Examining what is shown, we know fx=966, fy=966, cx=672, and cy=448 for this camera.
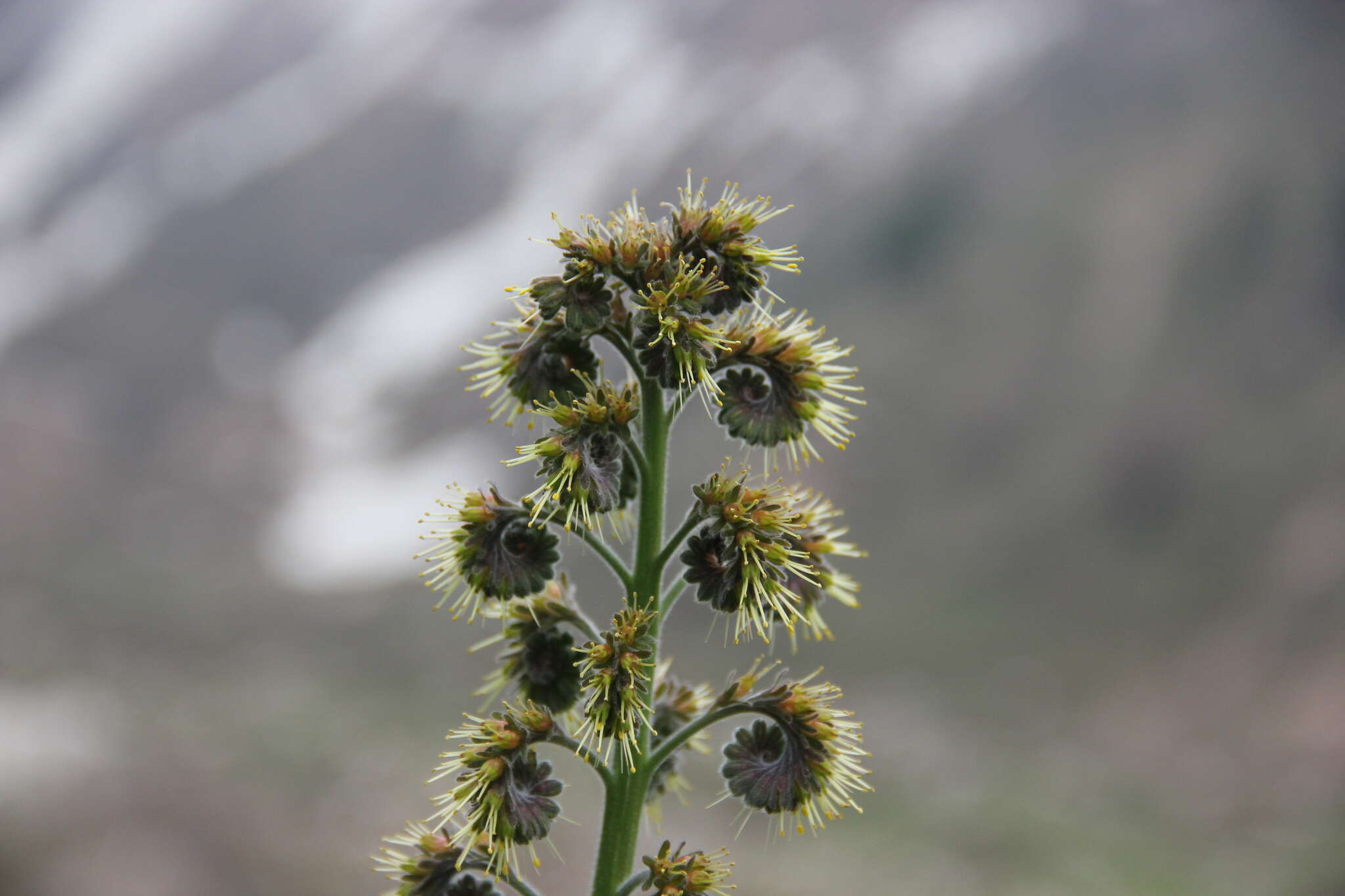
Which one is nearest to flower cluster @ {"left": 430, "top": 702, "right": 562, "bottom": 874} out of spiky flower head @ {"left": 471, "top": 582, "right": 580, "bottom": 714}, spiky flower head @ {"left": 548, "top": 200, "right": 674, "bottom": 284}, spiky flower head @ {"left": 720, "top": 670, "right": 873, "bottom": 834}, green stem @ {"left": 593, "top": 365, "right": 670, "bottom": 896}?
green stem @ {"left": 593, "top": 365, "right": 670, "bottom": 896}

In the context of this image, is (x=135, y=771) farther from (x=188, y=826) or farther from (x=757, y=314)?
(x=757, y=314)

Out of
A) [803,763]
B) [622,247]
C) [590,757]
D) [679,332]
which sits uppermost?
[622,247]

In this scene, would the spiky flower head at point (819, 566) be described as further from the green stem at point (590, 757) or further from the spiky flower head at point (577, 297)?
the spiky flower head at point (577, 297)

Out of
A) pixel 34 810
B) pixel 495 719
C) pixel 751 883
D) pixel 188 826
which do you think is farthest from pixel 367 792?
pixel 495 719

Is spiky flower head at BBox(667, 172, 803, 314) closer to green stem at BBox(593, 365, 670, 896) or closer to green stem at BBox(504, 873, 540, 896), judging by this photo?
green stem at BBox(593, 365, 670, 896)

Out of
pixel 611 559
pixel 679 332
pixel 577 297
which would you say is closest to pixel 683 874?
pixel 611 559

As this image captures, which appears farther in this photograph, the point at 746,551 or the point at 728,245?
the point at 728,245

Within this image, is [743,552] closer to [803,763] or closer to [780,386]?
[780,386]
